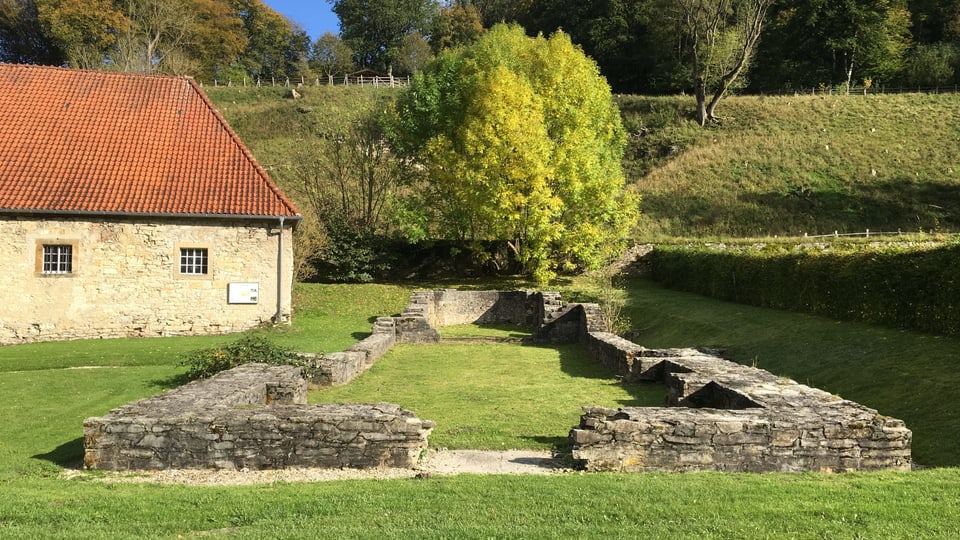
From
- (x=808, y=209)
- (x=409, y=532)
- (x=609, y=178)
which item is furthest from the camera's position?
(x=808, y=209)

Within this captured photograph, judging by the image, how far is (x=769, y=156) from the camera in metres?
45.4

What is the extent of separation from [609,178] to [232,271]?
16221 mm

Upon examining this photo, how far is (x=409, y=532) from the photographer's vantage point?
16.9 feet

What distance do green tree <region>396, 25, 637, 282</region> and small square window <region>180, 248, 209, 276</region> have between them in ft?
36.3

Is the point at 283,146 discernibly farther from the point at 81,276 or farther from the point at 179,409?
the point at 179,409

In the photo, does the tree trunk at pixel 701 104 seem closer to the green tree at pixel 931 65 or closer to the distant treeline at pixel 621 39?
the distant treeline at pixel 621 39

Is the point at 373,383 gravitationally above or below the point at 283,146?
below

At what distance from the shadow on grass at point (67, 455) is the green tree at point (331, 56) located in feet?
231

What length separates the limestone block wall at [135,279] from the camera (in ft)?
62.8

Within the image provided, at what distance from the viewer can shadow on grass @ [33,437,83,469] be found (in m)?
7.75

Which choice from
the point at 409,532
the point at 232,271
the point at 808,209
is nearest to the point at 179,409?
the point at 409,532

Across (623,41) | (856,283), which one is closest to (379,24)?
(623,41)

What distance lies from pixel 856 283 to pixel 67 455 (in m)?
15.7

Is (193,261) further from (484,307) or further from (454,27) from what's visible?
(454,27)
